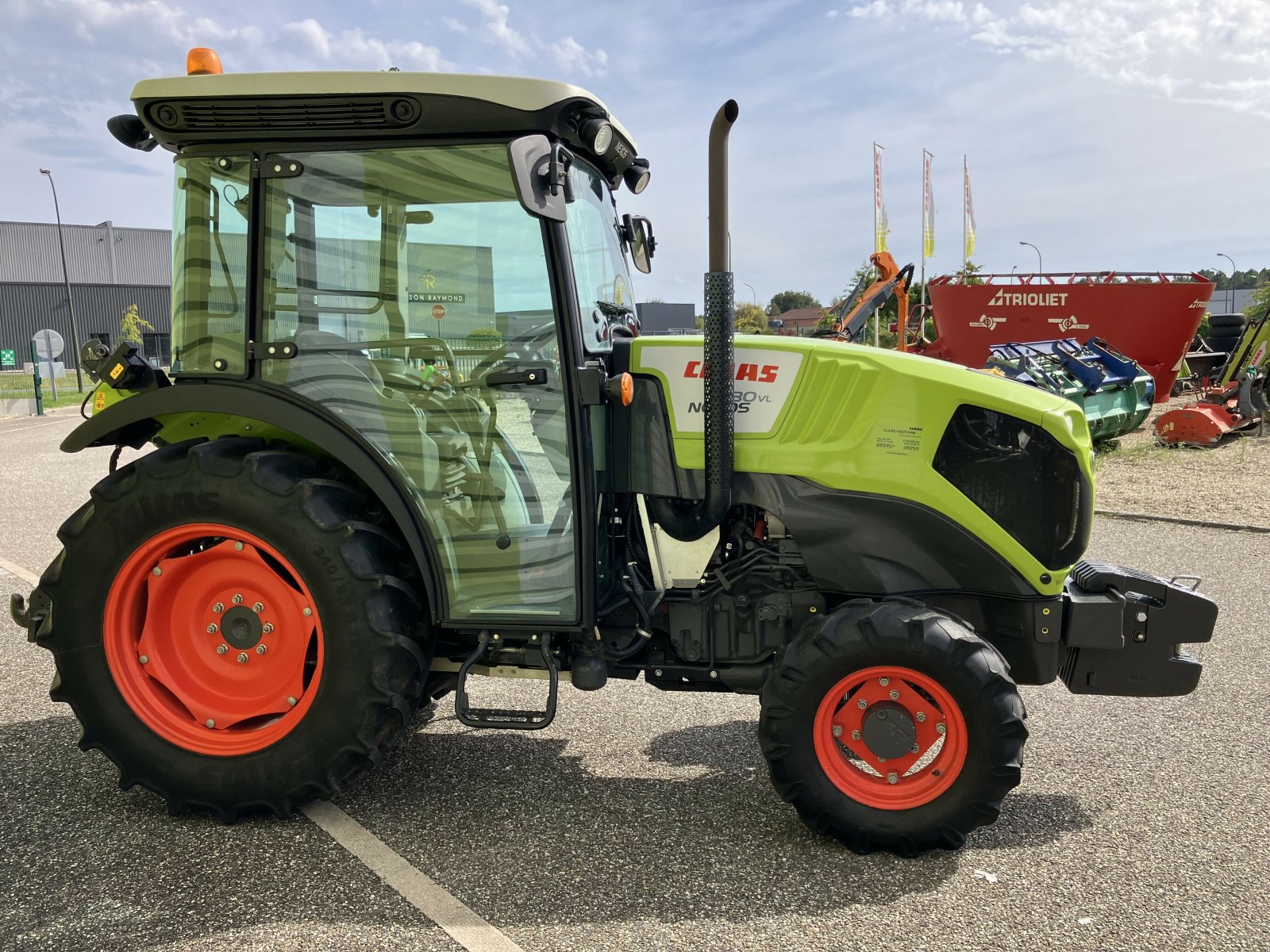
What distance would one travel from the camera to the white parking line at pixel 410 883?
8.28 feet

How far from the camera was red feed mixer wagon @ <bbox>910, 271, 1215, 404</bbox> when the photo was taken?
595 inches

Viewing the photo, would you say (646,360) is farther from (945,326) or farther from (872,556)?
(945,326)

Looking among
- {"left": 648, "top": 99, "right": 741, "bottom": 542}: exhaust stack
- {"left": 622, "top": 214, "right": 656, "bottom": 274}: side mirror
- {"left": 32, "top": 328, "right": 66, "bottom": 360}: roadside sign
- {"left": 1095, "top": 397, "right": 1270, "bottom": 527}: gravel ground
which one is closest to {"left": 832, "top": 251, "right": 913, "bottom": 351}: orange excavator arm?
{"left": 1095, "top": 397, "right": 1270, "bottom": 527}: gravel ground

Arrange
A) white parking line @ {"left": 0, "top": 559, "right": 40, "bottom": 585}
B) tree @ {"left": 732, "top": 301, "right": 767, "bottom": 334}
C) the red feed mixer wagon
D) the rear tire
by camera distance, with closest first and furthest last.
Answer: white parking line @ {"left": 0, "top": 559, "right": 40, "bottom": 585}, the red feed mixer wagon, the rear tire, tree @ {"left": 732, "top": 301, "right": 767, "bottom": 334}

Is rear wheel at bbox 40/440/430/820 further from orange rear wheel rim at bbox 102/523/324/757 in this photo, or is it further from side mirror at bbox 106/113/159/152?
side mirror at bbox 106/113/159/152

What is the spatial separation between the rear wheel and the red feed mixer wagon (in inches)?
518

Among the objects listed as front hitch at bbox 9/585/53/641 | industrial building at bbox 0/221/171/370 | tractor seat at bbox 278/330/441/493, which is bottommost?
front hitch at bbox 9/585/53/641

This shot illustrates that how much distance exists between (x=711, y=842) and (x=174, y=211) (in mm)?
2691

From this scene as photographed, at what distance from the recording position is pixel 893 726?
297cm

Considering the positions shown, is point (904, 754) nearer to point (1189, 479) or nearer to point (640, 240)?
point (640, 240)

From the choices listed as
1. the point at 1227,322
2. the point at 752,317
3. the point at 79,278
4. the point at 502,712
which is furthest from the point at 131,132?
the point at 79,278

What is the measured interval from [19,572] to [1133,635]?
667 cm

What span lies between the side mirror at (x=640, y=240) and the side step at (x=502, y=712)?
1638 millimetres

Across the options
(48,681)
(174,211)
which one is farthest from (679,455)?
(48,681)
